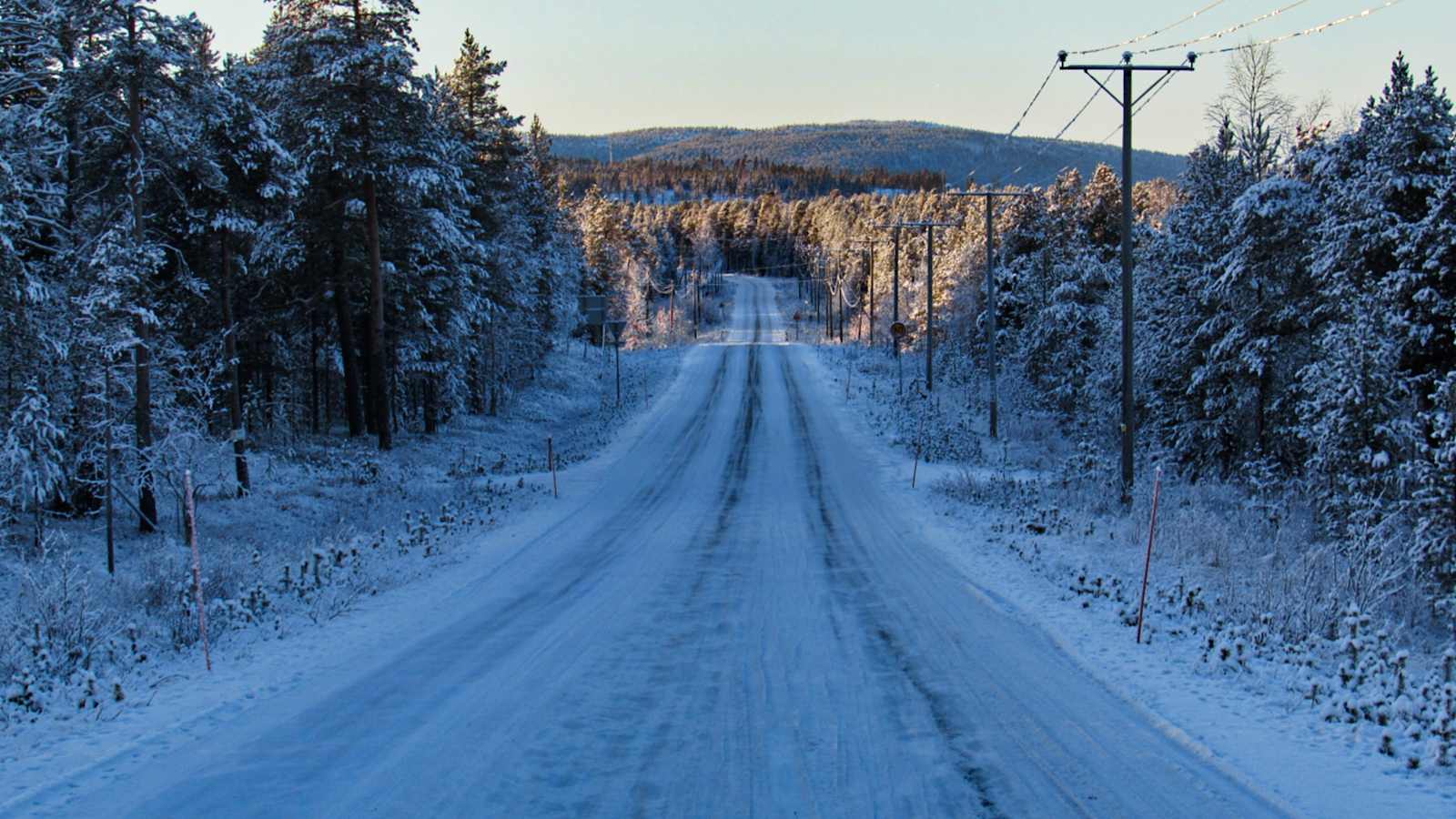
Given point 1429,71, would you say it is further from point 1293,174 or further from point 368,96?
point 368,96

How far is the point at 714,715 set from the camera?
718cm

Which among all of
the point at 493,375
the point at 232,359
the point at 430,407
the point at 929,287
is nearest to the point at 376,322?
the point at 232,359

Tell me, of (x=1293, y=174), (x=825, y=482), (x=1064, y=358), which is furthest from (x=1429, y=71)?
(x=1064, y=358)

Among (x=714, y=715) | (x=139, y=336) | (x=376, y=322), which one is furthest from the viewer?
(x=376, y=322)

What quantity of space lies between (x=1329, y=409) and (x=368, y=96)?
23.3m

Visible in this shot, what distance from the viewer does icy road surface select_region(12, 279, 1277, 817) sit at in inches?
225

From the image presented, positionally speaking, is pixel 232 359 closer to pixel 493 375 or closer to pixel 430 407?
pixel 430 407

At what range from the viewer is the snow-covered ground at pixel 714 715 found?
18.8 ft

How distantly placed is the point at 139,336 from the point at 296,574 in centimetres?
654

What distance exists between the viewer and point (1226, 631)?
349 inches

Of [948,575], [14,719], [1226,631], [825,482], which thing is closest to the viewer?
[14,719]

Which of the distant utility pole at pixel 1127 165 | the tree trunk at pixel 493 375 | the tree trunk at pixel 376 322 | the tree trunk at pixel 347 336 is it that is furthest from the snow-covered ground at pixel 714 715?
the tree trunk at pixel 493 375

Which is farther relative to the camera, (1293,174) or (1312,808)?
(1293,174)

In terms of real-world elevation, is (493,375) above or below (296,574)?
above
